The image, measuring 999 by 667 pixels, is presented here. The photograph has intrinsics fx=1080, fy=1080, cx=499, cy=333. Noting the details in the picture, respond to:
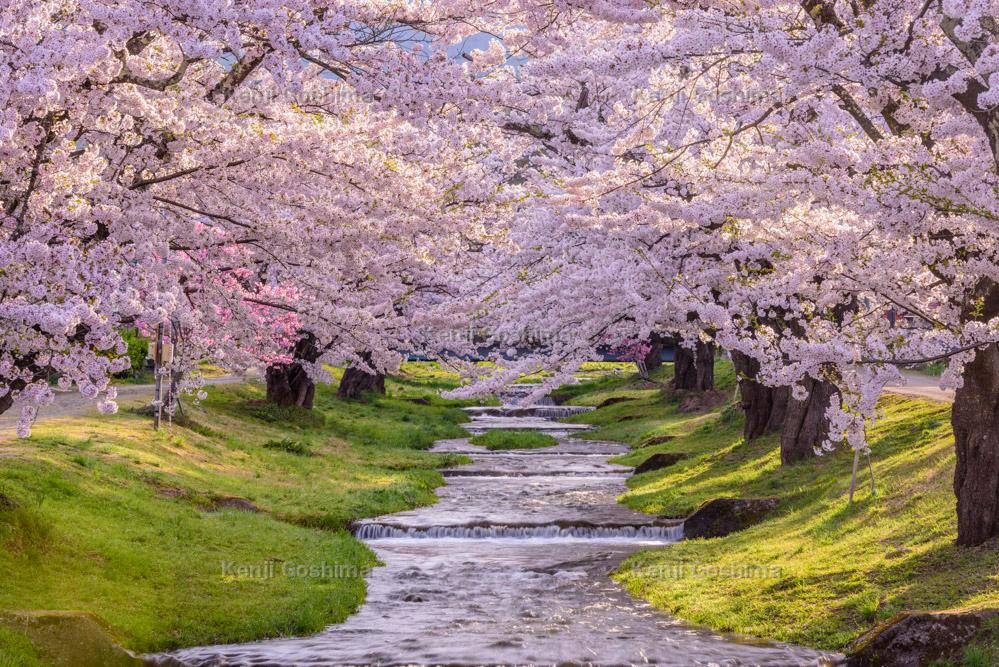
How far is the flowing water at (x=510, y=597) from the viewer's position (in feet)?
44.7

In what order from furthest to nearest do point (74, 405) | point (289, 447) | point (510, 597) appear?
point (289, 447), point (74, 405), point (510, 597)

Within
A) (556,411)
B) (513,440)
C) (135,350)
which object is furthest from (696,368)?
(135,350)

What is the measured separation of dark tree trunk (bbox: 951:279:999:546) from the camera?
14.1 m

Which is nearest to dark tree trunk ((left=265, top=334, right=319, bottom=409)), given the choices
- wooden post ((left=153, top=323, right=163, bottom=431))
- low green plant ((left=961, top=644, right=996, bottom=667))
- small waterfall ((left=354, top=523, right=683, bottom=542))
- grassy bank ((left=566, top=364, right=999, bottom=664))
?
wooden post ((left=153, top=323, right=163, bottom=431))

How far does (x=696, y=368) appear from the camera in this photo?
4741cm

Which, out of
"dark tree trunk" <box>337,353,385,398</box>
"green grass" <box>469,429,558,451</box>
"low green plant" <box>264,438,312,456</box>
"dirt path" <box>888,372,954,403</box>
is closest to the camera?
"dirt path" <box>888,372,954,403</box>

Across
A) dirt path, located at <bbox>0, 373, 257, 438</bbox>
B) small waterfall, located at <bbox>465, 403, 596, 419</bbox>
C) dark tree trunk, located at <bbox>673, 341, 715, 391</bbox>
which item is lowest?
small waterfall, located at <bbox>465, 403, 596, 419</bbox>

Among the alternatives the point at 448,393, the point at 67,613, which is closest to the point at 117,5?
the point at 67,613

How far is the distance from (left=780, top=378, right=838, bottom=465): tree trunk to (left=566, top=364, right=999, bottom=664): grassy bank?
48 cm

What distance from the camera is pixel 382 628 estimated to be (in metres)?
15.4

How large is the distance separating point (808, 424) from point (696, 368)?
23050 mm

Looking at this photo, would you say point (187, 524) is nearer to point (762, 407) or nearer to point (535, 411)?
point (762, 407)

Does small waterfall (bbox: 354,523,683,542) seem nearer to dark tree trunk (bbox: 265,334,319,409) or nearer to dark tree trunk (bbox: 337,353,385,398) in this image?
dark tree trunk (bbox: 265,334,319,409)

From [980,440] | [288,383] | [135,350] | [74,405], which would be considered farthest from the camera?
[135,350]
